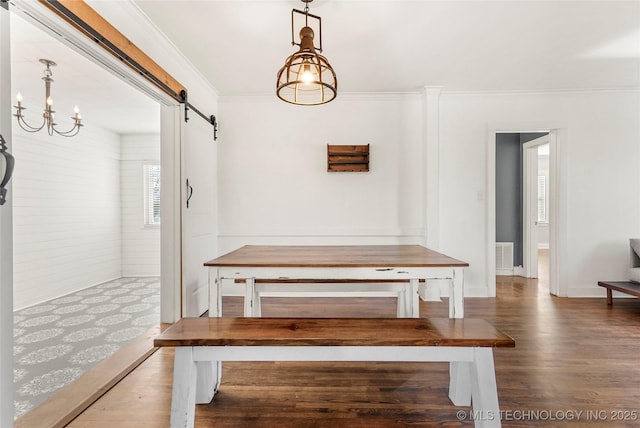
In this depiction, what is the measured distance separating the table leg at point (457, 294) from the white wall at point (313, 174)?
2090 mm

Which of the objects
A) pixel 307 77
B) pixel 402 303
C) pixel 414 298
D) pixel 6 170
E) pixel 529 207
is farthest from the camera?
pixel 529 207

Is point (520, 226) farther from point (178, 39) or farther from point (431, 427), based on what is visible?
point (178, 39)

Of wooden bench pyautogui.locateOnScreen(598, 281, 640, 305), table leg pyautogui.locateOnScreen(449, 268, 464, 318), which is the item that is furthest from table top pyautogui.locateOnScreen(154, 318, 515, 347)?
wooden bench pyautogui.locateOnScreen(598, 281, 640, 305)

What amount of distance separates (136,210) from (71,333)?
3.07 m

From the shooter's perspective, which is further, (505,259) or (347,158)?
(505,259)

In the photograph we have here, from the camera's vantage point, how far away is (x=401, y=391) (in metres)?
1.86

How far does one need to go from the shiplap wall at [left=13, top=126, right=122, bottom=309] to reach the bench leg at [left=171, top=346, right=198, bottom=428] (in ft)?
11.6

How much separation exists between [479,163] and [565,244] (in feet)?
4.79

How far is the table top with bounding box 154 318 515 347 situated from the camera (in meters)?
1.35

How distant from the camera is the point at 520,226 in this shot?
518 centimetres

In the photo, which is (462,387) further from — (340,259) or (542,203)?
(542,203)

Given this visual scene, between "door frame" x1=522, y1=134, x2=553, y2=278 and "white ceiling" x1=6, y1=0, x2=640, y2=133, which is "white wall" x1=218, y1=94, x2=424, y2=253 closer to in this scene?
"white ceiling" x1=6, y1=0, x2=640, y2=133

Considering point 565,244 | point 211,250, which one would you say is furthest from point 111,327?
point 565,244

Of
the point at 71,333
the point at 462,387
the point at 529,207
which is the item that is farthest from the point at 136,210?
the point at 529,207
